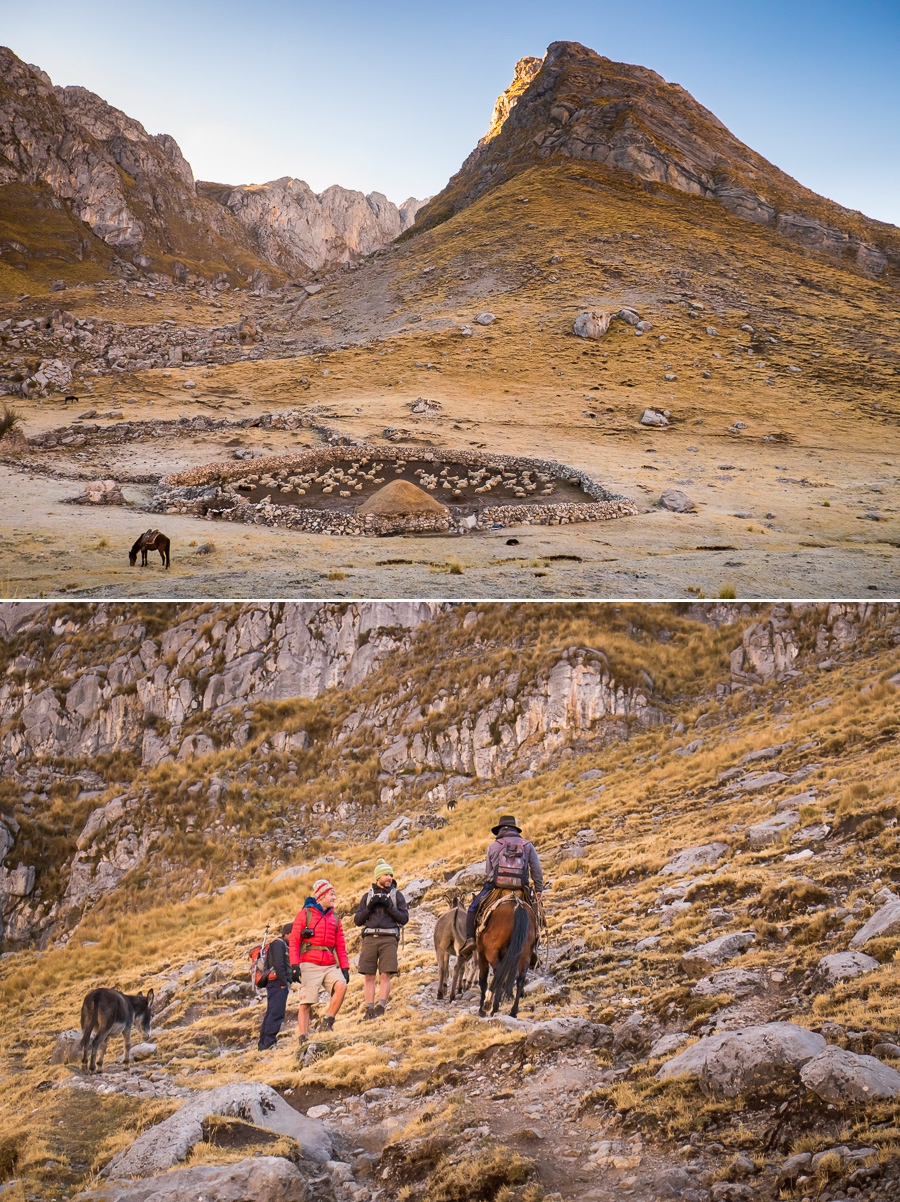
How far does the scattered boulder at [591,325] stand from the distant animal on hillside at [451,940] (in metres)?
44.7

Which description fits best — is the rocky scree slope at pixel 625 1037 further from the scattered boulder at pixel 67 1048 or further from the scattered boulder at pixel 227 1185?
the scattered boulder at pixel 67 1048

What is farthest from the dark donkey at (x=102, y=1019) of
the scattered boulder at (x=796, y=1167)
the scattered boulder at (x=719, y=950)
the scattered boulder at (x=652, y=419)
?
the scattered boulder at (x=652, y=419)

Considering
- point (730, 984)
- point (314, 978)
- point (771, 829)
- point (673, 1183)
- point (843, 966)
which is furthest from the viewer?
point (771, 829)

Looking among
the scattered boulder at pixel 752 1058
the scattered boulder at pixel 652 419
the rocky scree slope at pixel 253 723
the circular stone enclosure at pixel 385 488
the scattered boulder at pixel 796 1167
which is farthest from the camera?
the scattered boulder at pixel 652 419

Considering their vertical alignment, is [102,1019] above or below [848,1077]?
below

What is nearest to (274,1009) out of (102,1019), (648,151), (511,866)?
(102,1019)

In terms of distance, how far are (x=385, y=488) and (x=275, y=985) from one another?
527 inches

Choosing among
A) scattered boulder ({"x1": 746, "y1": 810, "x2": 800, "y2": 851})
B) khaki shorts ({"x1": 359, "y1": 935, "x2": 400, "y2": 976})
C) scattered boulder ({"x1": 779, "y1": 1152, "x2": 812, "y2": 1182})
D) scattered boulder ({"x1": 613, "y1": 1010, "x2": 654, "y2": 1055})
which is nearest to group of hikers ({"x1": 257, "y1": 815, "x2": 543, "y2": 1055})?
khaki shorts ({"x1": 359, "y1": 935, "x2": 400, "y2": 976})

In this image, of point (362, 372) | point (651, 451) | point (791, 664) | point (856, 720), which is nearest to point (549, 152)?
point (362, 372)

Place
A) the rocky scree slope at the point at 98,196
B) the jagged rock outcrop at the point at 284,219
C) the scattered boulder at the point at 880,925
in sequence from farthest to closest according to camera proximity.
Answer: the jagged rock outcrop at the point at 284,219 < the rocky scree slope at the point at 98,196 < the scattered boulder at the point at 880,925

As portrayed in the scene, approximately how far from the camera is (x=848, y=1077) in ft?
18.0

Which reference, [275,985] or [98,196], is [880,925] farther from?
[98,196]

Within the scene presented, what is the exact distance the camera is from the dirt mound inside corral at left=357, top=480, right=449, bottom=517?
63.4 ft

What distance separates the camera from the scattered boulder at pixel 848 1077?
5371mm
